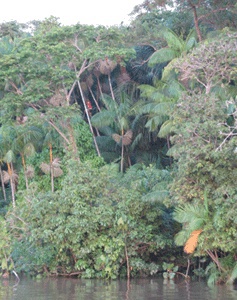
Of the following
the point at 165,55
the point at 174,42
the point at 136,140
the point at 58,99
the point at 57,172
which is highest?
the point at 174,42

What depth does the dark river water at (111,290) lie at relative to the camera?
1520 cm

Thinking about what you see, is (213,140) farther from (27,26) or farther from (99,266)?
(27,26)

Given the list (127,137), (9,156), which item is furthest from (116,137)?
(9,156)

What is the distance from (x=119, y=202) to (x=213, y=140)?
4.10 metres

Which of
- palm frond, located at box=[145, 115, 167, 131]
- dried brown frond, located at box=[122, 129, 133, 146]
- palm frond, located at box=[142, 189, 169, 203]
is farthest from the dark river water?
dried brown frond, located at box=[122, 129, 133, 146]

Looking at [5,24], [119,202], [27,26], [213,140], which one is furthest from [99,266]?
[27,26]

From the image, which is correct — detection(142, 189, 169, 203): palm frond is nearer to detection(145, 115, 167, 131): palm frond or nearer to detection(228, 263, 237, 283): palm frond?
detection(228, 263, 237, 283): palm frond

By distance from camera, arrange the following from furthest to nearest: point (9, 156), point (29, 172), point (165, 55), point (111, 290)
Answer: point (29, 172), point (9, 156), point (165, 55), point (111, 290)

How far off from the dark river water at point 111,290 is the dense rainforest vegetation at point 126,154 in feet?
2.19

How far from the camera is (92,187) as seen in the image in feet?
64.4

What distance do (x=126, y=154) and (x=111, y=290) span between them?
1402 centimetres

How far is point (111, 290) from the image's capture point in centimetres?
1673

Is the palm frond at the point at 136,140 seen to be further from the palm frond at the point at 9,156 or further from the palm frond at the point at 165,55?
the palm frond at the point at 9,156

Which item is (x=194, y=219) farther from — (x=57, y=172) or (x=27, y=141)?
(x=27, y=141)
